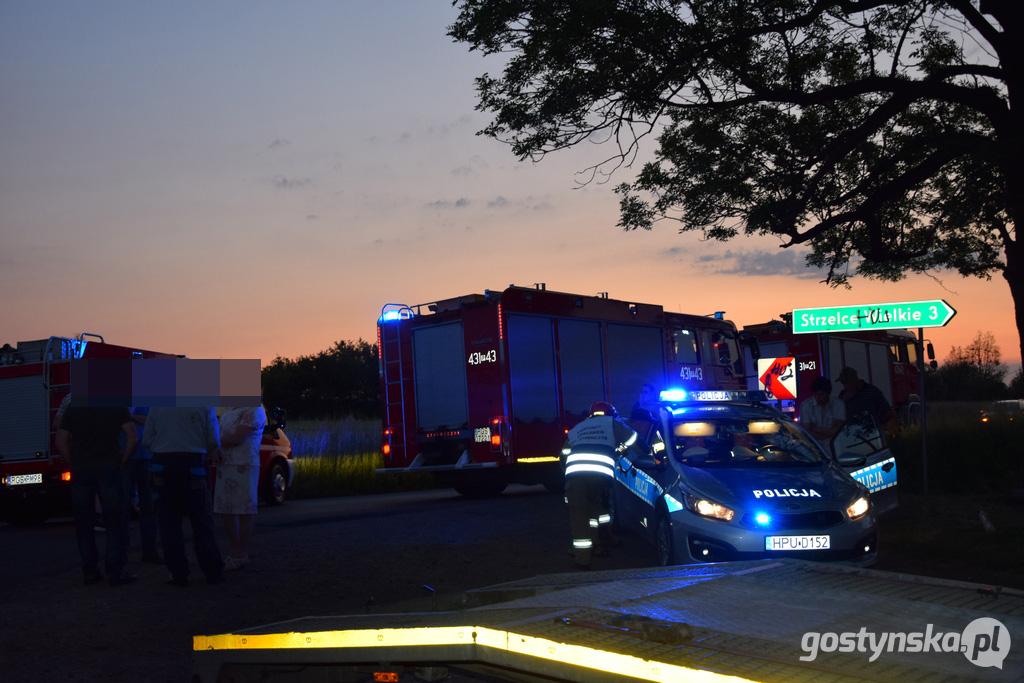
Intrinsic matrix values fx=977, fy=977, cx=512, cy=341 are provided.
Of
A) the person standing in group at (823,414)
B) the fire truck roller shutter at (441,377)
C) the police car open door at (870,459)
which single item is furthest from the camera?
the fire truck roller shutter at (441,377)

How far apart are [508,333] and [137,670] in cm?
1115

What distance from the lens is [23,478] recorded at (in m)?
15.0

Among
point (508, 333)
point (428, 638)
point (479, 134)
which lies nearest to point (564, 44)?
point (479, 134)

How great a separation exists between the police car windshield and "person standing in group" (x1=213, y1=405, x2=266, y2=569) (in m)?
3.99

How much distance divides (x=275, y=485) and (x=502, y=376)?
4973 mm

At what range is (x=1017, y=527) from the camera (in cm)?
1092

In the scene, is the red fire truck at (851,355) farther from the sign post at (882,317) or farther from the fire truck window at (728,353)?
the sign post at (882,317)

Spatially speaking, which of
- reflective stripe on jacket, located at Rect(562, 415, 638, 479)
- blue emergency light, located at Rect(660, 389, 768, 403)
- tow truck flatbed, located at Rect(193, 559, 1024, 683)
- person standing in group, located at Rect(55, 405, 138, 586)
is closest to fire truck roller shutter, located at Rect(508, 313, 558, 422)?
blue emergency light, located at Rect(660, 389, 768, 403)

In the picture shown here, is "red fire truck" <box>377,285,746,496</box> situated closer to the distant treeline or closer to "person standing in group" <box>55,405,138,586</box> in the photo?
"person standing in group" <box>55,405,138,586</box>

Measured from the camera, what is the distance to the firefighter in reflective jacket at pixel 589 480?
924 centimetres

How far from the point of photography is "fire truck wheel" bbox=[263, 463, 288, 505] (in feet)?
58.9

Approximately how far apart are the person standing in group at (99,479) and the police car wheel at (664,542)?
476cm

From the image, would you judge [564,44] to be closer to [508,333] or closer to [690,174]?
[690,174]

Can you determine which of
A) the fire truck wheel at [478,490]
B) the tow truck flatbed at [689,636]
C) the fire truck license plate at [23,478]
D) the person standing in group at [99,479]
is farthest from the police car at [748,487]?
the fire truck license plate at [23,478]
